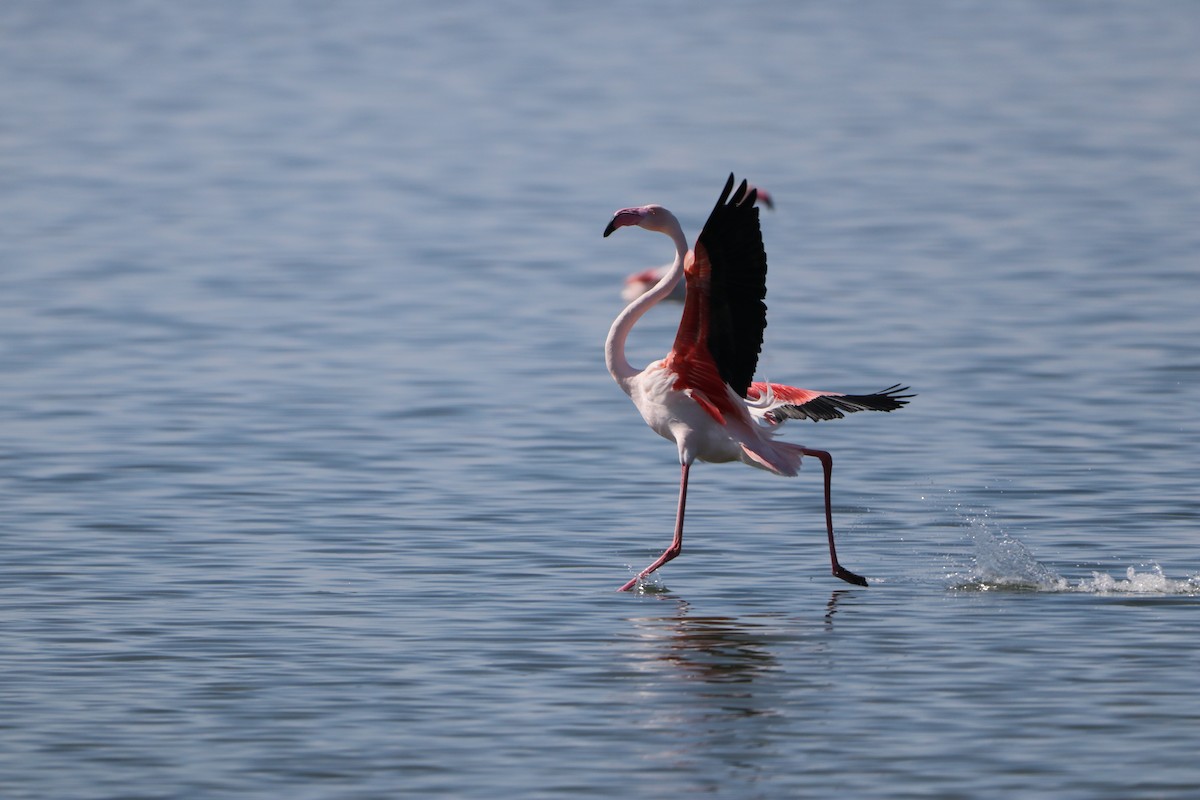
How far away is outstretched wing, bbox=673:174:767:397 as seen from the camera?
884 centimetres

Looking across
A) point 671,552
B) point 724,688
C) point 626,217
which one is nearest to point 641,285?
point 626,217

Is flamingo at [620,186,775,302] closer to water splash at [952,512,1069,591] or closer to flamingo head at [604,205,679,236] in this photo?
flamingo head at [604,205,679,236]

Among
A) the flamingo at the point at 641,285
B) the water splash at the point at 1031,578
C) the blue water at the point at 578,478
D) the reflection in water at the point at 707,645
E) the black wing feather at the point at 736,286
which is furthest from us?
the flamingo at the point at 641,285

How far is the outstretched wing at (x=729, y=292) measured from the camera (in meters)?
8.84

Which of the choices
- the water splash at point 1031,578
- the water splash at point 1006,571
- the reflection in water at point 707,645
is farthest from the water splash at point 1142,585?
the reflection in water at point 707,645

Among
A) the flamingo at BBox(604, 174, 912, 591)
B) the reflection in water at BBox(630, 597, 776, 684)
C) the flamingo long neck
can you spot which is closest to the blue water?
the reflection in water at BBox(630, 597, 776, 684)

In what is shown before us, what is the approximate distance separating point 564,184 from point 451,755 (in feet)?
67.3

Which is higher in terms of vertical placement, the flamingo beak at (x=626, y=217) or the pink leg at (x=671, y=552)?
the flamingo beak at (x=626, y=217)

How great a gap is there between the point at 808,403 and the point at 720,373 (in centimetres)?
61

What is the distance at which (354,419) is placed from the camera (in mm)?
13633

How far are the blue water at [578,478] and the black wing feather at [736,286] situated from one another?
3.24ft

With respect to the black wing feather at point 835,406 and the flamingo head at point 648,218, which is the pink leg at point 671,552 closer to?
the black wing feather at point 835,406

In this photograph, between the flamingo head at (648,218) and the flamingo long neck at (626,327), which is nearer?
the flamingo head at (648,218)

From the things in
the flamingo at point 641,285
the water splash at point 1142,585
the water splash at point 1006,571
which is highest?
the water splash at point 1142,585
